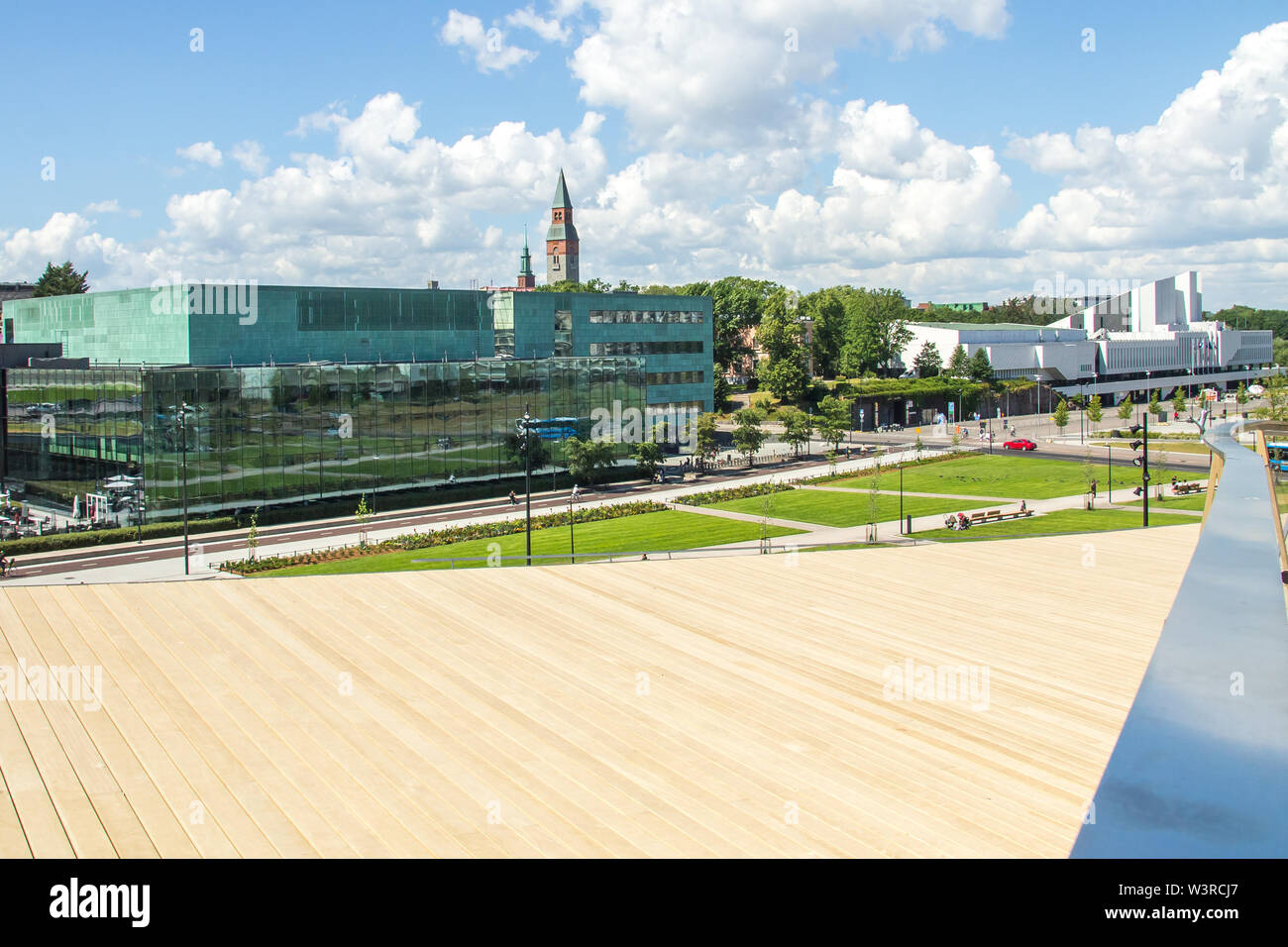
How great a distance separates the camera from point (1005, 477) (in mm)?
61656

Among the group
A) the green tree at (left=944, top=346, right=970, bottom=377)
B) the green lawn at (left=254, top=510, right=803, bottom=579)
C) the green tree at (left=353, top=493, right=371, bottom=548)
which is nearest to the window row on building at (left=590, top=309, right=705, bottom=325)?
the green tree at (left=353, top=493, right=371, bottom=548)

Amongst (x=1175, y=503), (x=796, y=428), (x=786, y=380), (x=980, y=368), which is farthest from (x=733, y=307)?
(x=1175, y=503)

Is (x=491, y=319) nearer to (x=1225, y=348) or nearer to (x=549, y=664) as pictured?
(x=549, y=664)

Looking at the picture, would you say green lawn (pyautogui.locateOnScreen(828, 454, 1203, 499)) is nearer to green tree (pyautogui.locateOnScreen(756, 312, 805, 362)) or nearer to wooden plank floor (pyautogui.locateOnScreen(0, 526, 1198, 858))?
wooden plank floor (pyautogui.locateOnScreen(0, 526, 1198, 858))

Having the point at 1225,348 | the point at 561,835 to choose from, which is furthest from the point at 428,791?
the point at 1225,348

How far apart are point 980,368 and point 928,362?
6643 millimetres

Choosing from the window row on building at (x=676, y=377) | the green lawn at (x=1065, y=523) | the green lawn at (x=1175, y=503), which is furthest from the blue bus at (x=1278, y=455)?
the window row on building at (x=676, y=377)

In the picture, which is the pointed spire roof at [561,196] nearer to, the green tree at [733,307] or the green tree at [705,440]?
the green tree at [733,307]

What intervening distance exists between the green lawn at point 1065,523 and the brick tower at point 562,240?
5321 inches

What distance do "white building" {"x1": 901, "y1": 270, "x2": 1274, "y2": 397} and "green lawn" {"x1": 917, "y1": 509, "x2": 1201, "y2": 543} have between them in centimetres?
6950

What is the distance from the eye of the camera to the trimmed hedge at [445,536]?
3906 centimetres

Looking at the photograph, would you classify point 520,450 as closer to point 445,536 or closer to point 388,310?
point 388,310

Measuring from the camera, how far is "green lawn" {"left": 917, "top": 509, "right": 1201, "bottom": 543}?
39.9 m

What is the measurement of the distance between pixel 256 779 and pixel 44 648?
6.43m
